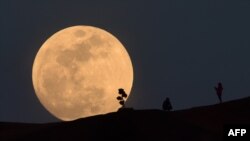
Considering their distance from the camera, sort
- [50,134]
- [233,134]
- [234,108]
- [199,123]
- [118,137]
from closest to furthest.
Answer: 1. [233,134]
2. [118,137]
3. [50,134]
4. [199,123]
5. [234,108]

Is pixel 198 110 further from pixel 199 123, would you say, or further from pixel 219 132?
pixel 219 132

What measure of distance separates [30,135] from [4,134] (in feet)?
19.0

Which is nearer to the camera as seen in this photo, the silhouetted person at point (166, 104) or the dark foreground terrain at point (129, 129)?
the dark foreground terrain at point (129, 129)

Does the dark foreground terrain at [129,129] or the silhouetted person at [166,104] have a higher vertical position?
the silhouetted person at [166,104]

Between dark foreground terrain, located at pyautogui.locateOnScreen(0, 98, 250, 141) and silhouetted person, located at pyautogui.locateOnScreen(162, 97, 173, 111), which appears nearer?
dark foreground terrain, located at pyautogui.locateOnScreen(0, 98, 250, 141)

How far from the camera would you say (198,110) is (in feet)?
151

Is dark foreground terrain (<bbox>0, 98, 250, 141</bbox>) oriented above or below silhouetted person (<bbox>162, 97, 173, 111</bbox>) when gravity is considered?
below

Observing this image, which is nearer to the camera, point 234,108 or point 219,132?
point 219,132

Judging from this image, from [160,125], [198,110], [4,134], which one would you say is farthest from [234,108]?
[4,134]

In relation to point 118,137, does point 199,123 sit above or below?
above

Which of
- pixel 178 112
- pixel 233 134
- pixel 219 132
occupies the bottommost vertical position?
pixel 233 134

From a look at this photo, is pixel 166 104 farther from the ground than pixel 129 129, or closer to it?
farther from the ground

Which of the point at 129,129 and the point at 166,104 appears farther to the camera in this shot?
the point at 166,104

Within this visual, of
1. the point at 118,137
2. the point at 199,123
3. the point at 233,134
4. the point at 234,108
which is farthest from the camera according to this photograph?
the point at 234,108
